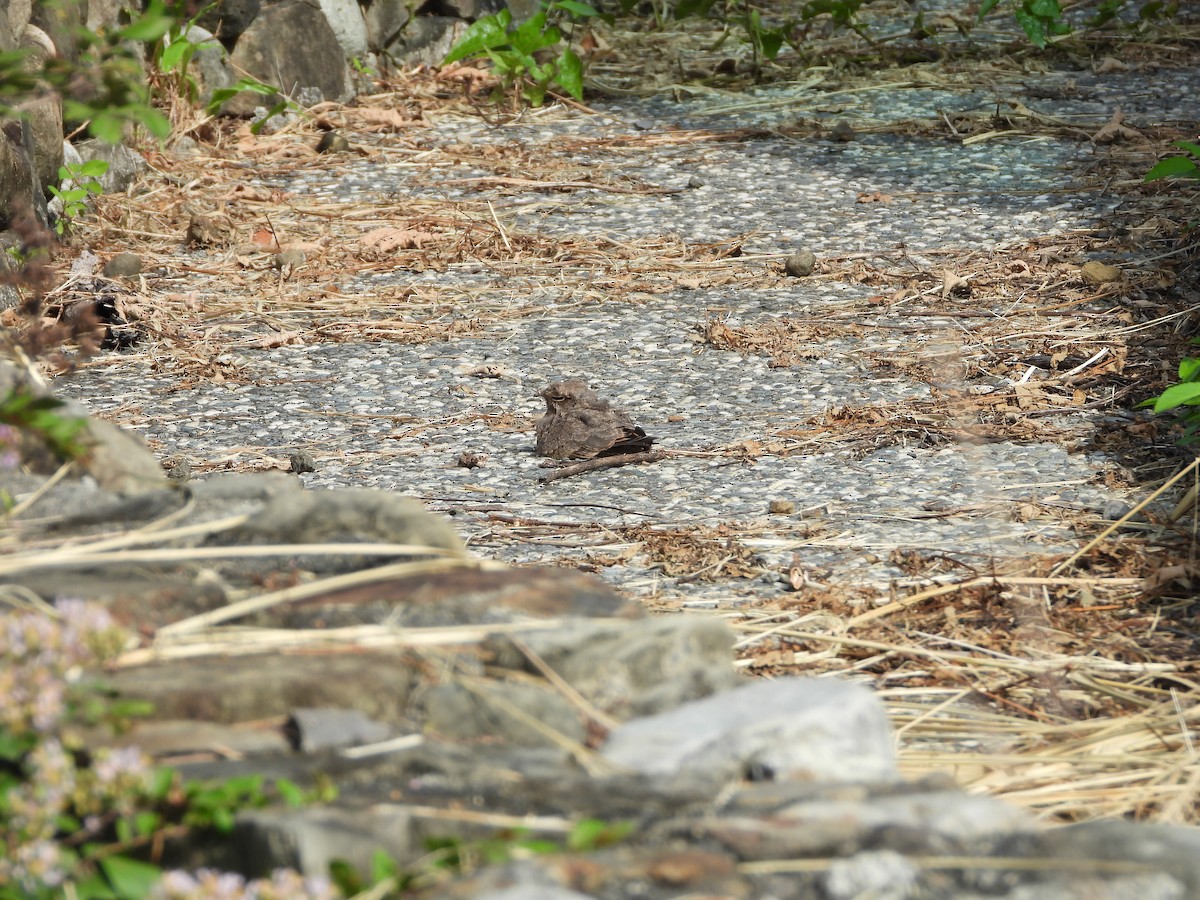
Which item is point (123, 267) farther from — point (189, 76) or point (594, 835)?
point (594, 835)

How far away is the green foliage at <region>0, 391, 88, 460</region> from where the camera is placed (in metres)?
2.04

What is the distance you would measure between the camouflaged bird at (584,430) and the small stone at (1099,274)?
205 cm

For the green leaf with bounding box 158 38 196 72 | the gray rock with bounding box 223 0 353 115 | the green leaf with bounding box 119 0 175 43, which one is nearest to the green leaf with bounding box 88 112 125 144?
the green leaf with bounding box 119 0 175 43

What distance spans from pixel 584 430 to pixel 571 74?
426 cm

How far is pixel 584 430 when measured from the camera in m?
3.98

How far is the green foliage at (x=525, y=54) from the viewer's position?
7684mm

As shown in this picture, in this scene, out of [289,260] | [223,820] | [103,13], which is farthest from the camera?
[103,13]

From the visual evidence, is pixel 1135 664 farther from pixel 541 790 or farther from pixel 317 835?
pixel 317 835

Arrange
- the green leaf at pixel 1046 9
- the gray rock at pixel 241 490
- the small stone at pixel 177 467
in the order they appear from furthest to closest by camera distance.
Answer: the green leaf at pixel 1046 9 → the small stone at pixel 177 467 → the gray rock at pixel 241 490

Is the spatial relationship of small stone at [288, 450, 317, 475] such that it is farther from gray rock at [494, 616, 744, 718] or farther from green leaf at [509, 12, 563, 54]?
green leaf at [509, 12, 563, 54]

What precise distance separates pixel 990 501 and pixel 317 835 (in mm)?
2530

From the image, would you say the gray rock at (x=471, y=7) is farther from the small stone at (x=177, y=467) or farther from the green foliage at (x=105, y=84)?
the green foliage at (x=105, y=84)

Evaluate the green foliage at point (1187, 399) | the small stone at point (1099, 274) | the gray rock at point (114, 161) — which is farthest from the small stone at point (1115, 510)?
the gray rock at point (114, 161)

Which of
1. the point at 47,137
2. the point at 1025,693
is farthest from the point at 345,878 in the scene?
the point at 47,137
